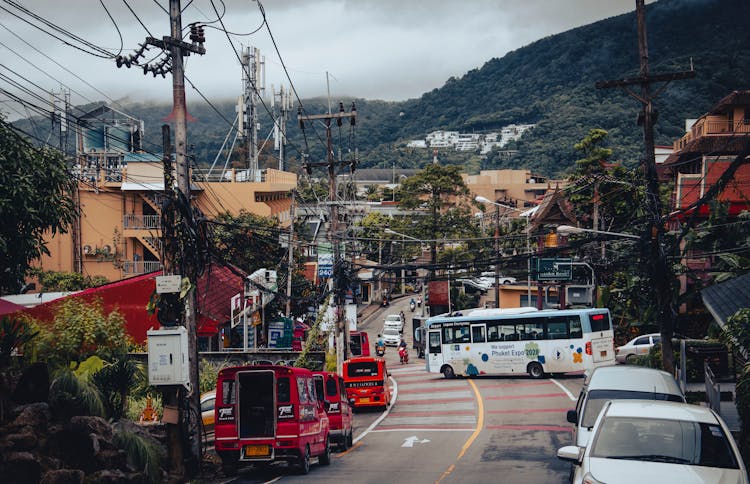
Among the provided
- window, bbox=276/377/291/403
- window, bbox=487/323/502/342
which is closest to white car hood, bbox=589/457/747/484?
window, bbox=276/377/291/403

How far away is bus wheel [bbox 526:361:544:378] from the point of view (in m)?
41.0

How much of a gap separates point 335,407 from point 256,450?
5715 mm

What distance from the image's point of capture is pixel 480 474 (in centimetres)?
1823

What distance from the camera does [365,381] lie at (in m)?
33.5

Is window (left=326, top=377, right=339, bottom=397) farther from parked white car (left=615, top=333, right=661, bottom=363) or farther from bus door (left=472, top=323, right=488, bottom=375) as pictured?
parked white car (left=615, top=333, right=661, bottom=363)

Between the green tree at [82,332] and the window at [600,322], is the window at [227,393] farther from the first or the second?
the window at [600,322]

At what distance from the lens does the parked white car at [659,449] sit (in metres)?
10.2

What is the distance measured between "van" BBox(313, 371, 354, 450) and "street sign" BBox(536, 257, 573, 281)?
23.9 m

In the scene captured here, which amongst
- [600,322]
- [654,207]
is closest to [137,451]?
[654,207]

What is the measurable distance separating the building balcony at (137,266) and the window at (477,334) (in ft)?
81.8

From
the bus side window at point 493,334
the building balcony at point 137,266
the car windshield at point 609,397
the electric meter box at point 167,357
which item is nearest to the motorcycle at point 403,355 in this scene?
the bus side window at point 493,334

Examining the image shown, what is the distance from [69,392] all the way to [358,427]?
51.9 feet

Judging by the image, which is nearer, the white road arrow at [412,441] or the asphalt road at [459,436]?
the asphalt road at [459,436]

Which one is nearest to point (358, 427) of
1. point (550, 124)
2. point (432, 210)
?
point (432, 210)
